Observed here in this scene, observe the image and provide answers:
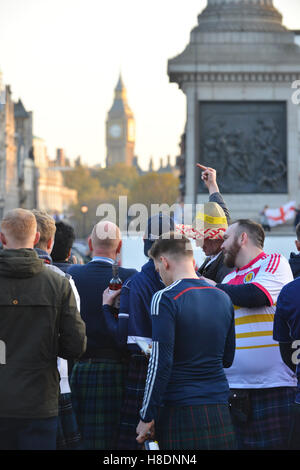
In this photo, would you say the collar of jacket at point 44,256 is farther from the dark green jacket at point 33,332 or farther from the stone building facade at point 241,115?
the stone building facade at point 241,115

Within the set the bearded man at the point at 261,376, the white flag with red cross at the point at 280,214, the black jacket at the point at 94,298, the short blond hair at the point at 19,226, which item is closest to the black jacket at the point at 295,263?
the bearded man at the point at 261,376

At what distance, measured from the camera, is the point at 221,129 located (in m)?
24.6

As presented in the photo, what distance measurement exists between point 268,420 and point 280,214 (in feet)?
61.5

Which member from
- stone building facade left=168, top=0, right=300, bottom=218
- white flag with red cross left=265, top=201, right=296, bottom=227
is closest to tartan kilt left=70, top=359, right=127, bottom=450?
stone building facade left=168, top=0, right=300, bottom=218

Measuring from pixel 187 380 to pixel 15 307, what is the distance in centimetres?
105

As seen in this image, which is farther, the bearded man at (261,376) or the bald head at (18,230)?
the bearded man at (261,376)

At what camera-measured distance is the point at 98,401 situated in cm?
598

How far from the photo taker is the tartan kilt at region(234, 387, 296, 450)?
19.7 feet

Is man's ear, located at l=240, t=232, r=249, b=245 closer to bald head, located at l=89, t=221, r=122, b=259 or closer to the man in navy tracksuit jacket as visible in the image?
bald head, located at l=89, t=221, r=122, b=259

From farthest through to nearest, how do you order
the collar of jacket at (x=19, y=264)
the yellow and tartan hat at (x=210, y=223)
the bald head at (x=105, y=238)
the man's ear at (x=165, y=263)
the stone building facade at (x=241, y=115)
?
the stone building facade at (x=241, y=115) → the yellow and tartan hat at (x=210, y=223) → the bald head at (x=105, y=238) → the man's ear at (x=165, y=263) → the collar of jacket at (x=19, y=264)

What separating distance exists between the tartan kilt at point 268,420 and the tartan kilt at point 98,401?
83 cm

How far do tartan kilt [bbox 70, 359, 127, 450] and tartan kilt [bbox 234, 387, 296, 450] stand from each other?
2.74ft

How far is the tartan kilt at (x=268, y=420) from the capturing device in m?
6.00

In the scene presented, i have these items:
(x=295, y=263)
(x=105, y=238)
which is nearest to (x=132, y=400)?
(x=105, y=238)
